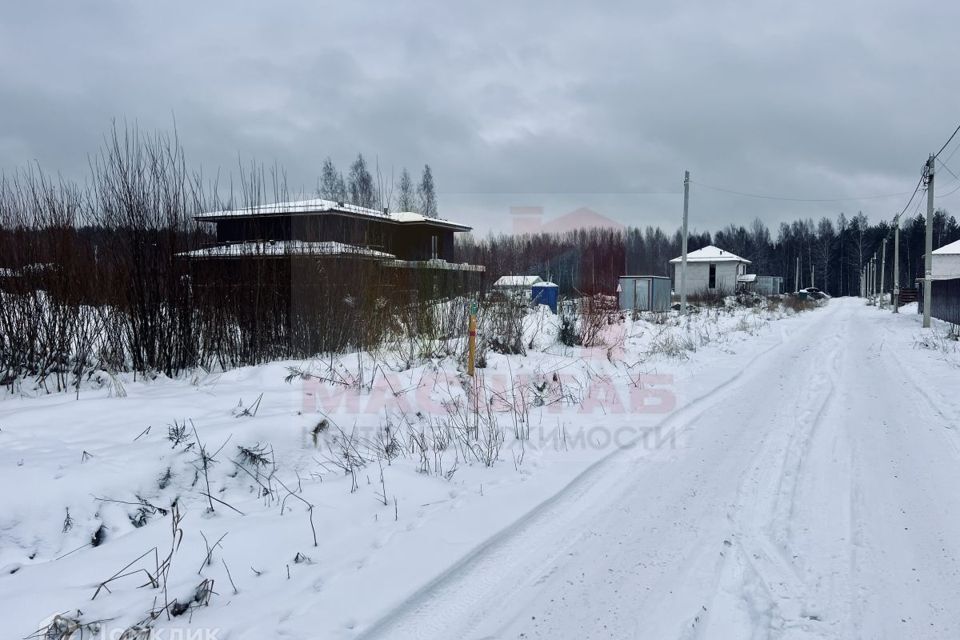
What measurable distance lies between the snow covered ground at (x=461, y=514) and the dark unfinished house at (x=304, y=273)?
165cm

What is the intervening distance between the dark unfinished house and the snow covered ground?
1651 millimetres

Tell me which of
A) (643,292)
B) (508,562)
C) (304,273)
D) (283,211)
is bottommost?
(508,562)

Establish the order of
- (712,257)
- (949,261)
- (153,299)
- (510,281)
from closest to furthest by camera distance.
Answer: (153,299) < (510,281) < (949,261) < (712,257)

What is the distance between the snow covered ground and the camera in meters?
2.54

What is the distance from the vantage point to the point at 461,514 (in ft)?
11.7

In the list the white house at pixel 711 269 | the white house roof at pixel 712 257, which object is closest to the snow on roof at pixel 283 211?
the white house at pixel 711 269

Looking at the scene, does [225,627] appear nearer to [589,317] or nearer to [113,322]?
[113,322]

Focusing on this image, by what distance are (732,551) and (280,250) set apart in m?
6.99

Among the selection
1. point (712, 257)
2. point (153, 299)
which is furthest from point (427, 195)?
point (153, 299)

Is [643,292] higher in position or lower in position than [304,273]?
lower

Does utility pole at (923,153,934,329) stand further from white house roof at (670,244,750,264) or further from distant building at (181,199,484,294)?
white house roof at (670,244,750,264)

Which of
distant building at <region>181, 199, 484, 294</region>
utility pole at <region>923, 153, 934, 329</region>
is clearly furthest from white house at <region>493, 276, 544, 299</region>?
utility pole at <region>923, 153, 934, 329</region>

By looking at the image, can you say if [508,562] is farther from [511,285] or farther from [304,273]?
[511,285]

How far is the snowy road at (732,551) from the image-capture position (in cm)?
249
